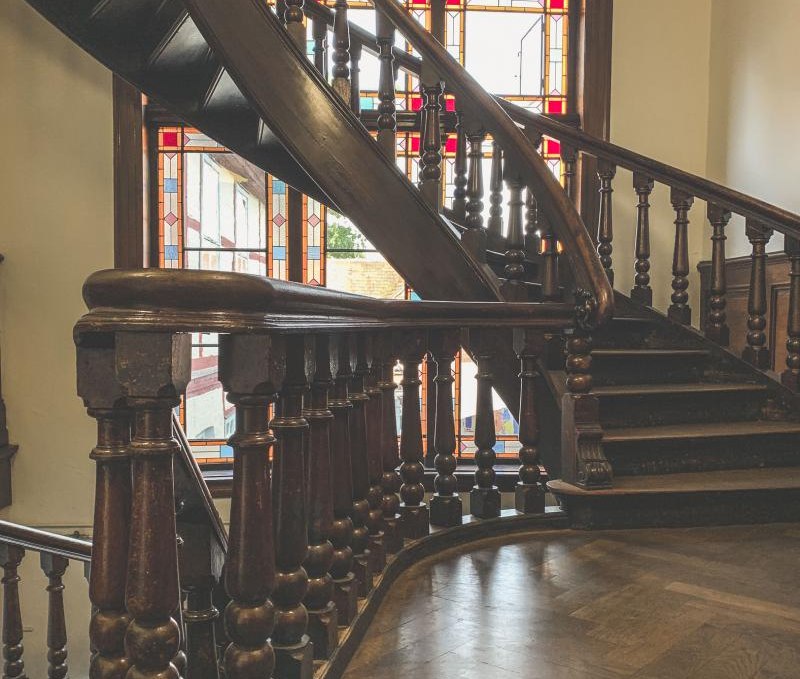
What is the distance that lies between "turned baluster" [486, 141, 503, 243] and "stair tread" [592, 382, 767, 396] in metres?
0.84

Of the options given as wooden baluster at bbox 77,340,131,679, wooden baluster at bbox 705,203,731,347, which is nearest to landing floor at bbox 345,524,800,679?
wooden baluster at bbox 77,340,131,679

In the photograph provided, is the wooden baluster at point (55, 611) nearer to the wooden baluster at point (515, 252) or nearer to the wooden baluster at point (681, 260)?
the wooden baluster at point (515, 252)

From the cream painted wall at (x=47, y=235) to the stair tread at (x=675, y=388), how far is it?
2.71 meters

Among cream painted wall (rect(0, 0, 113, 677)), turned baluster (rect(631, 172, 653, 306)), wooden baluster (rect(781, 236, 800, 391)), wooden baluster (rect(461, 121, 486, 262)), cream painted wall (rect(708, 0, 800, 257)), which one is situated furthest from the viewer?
cream painted wall (rect(0, 0, 113, 677))

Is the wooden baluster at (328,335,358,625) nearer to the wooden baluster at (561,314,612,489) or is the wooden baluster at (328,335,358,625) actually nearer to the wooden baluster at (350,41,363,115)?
the wooden baluster at (561,314,612,489)

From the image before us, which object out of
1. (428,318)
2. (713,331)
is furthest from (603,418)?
(428,318)

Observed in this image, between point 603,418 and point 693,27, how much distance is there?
2751 mm

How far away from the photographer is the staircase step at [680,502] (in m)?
2.20

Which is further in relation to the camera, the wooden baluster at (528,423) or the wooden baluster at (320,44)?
the wooden baluster at (320,44)

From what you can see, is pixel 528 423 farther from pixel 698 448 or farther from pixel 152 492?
pixel 152 492

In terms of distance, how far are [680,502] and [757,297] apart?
111 centimetres

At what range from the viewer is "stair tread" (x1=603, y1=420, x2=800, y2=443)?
8.00ft

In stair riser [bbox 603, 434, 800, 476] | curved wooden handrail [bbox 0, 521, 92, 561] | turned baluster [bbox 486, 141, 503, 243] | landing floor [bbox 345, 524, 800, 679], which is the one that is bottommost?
curved wooden handrail [bbox 0, 521, 92, 561]

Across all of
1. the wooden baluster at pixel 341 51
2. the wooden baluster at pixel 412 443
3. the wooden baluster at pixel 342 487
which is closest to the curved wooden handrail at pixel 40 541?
the wooden baluster at pixel 412 443
